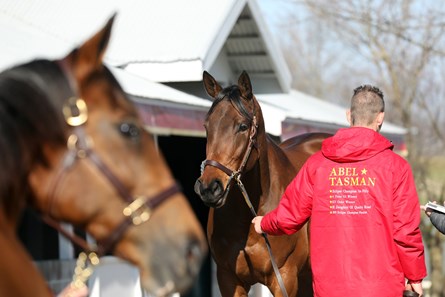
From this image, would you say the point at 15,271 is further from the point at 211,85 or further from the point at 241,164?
the point at 211,85

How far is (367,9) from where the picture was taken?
18.6 m

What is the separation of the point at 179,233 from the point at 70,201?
1.15 ft

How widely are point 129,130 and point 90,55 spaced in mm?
266

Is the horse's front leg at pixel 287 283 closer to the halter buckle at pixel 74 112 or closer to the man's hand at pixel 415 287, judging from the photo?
the man's hand at pixel 415 287

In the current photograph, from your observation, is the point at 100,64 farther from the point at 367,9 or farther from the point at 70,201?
the point at 367,9

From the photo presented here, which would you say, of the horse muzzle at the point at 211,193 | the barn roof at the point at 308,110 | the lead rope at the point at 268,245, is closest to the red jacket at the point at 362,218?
the horse muzzle at the point at 211,193

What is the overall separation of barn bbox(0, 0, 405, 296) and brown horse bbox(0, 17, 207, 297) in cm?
495

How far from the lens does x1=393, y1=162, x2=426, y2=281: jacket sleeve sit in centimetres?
493

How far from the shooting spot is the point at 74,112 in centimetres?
293

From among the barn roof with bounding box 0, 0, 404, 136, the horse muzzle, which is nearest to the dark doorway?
the barn roof with bounding box 0, 0, 404, 136

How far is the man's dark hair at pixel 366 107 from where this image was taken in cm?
507

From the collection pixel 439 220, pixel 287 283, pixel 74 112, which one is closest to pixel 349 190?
pixel 439 220

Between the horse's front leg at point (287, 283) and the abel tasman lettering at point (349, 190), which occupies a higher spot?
the abel tasman lettering at point (349, 190)

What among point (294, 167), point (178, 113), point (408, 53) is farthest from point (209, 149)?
point (408, 53)
